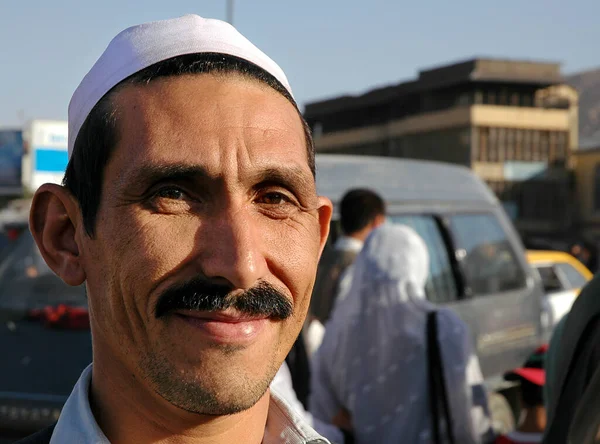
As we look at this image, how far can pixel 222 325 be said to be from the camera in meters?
1.37

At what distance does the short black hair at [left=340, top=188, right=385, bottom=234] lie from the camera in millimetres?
5230

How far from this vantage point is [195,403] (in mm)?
1322

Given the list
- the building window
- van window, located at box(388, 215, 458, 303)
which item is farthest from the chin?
the building window

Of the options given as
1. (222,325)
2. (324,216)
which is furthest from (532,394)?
(222,325)

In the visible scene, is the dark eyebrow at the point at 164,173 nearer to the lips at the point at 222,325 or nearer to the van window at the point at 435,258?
the lips at the point at 222,325

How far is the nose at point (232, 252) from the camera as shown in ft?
4.45

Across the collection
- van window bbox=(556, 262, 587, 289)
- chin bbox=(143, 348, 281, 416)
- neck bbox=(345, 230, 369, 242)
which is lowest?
van window bbox=(556, 262, 587, 289)

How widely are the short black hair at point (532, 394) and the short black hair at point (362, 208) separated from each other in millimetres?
1348

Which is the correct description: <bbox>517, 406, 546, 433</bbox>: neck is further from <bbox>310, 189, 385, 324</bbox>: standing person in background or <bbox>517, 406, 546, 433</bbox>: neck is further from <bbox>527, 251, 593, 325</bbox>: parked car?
<bbox>527, 251, 593, 325</bbox>: parked car

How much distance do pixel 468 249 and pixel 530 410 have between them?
8.11 feet

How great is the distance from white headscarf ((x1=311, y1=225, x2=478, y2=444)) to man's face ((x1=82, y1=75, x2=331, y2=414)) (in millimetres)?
2624

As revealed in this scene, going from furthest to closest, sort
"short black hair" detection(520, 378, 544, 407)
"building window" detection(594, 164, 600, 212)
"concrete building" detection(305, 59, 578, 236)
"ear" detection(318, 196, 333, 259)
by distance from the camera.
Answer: "concrete building" detection(305, 59, 578, 236) < "building window" detection(594, 164, 600, 212) < "short black hair" detection(520, 378, 544, 407) < "ear" detection(318, 196, 333, 259)

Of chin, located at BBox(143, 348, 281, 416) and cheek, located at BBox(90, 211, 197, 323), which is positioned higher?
cheek, located at BBox(90, 211, 197, 323)

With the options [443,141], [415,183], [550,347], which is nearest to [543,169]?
[443,141]
